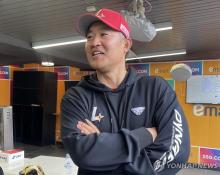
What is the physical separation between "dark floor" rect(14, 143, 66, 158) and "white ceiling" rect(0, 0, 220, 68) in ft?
8.28

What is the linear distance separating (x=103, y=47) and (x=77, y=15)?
287 cm

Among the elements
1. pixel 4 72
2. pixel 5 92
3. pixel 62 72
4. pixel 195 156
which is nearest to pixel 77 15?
pixel 195 156

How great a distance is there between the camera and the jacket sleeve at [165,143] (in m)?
0.92

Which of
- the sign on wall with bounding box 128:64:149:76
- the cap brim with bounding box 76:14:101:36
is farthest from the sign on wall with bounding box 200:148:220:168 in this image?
the cap brim with bounding box 76:14:101:36

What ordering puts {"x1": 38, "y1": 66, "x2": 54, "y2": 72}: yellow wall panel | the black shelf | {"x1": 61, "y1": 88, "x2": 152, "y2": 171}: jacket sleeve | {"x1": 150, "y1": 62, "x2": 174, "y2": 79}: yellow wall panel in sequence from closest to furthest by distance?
{"x1": 61, "y1": 88, "x2": 152, "y2": 171}: jacket sleeve < {"x1": 150, "y1": 62, "x2": 174, "y2": 79}: yellow wall panel < the black shelf < {"x1": 38, "y1": 66, "x2": 54, "y2": 72}: yellow wall panel

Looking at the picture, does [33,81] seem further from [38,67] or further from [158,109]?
[158,109]

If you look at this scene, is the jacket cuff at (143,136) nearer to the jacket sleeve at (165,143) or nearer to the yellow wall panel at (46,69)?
the jacket sleeve at (165,143)

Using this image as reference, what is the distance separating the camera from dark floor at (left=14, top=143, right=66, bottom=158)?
646 cm

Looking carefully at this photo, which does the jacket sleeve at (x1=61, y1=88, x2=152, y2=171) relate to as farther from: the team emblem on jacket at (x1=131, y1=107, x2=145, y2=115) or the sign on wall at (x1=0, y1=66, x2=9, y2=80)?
the sign on wall at (x1=0, y1=66, x2=9, y2=80)

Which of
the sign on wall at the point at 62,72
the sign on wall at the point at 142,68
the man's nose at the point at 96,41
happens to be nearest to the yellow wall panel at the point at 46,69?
the sign on wall at the point at 62,72

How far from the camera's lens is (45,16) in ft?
12.6

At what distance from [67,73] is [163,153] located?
264 inches

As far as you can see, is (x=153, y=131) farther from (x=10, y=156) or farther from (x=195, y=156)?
(x=195, y=156)

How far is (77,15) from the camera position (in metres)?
3.73
